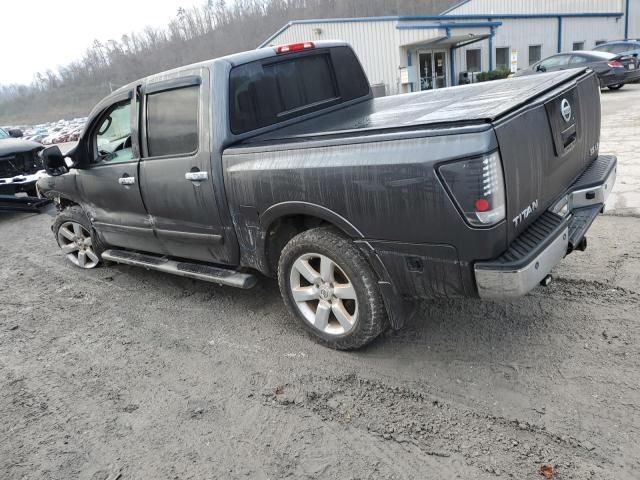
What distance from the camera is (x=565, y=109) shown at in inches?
124

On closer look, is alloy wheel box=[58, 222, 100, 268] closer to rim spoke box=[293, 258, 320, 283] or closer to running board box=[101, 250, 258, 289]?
running board box=[101, 250, 258, 289]

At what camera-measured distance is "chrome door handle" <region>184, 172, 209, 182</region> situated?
3713mm

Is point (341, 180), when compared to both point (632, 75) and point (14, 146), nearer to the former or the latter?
point (14, 146)

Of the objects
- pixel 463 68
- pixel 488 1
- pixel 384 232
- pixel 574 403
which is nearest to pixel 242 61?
pixel 384 232

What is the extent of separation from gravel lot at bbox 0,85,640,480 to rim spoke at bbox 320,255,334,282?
1.90 feet

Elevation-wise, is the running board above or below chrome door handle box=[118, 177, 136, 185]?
below

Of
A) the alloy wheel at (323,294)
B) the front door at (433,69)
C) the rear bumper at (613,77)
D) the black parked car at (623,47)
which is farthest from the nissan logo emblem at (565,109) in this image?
the front door at (433,69)

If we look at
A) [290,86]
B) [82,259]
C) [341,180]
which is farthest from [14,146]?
[341,180]

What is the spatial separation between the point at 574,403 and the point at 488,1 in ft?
125

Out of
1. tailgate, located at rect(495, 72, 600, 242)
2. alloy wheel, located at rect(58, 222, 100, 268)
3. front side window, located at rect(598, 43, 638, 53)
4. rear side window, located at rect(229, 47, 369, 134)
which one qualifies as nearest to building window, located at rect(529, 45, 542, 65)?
front side window, located at rect(598, 43, 638, 53)

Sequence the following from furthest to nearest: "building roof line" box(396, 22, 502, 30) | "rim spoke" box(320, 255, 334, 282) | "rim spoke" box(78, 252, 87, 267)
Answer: "building roof line" box(396, 22, 502, 30) < "rim spoke" box(78, 252, 87, 267) < "rim spoke" box(320, 255, 334, 282)

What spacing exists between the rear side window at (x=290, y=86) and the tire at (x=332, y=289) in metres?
1.10

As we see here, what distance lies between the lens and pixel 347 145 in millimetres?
2842

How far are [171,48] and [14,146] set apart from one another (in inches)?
3634
